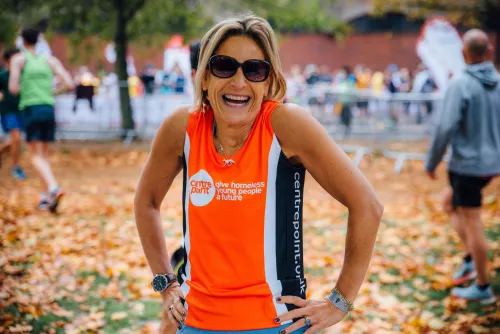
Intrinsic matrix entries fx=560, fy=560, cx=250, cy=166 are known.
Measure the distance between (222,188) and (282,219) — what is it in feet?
0.80

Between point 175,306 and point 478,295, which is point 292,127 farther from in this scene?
point 478,295

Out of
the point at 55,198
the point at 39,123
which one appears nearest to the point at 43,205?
the point at 55,198

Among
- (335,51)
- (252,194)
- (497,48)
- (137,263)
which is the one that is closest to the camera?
(252,194)

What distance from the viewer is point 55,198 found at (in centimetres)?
741

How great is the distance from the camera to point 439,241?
22.5 ft

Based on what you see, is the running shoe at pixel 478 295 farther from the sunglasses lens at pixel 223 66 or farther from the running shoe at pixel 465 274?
the sunglasses lens at pixel 223 66

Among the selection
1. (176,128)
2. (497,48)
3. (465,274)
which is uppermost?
(497,48)

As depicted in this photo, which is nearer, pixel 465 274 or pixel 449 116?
pixel 449 116

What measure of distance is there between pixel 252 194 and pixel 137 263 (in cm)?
416

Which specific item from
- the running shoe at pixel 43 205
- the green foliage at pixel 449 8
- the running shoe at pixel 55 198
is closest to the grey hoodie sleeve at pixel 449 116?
the running shoe at pixel 55 198

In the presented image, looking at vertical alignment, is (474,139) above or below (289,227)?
below

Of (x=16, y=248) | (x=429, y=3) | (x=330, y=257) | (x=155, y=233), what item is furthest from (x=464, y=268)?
(x=429, y=3)

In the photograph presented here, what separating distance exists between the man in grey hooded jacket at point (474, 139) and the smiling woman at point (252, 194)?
10.2ft

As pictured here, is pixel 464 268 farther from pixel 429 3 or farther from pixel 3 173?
pixel 429 3
